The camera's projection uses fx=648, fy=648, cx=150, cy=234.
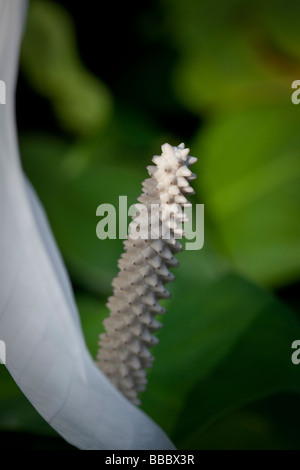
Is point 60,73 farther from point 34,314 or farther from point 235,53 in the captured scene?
point 34,314

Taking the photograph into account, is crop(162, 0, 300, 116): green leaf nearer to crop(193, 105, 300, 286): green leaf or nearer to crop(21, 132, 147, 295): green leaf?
crop(193, 105, 300, 286): green leaf

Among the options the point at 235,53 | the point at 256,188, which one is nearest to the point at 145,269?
the point at 256,188

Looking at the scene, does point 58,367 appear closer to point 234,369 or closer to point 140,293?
point 140,293

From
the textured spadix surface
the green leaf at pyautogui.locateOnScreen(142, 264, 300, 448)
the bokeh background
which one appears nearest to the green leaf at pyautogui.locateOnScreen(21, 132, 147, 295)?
the bokeh background

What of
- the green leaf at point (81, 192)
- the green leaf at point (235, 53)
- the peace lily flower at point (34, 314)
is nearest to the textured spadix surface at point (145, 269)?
the peace lily flower at point (34, 314)

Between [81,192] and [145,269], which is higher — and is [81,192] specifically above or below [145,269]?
above

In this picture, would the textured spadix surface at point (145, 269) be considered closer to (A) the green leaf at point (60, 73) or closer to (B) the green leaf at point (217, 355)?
(B) the green leaf at point (217, 355)
